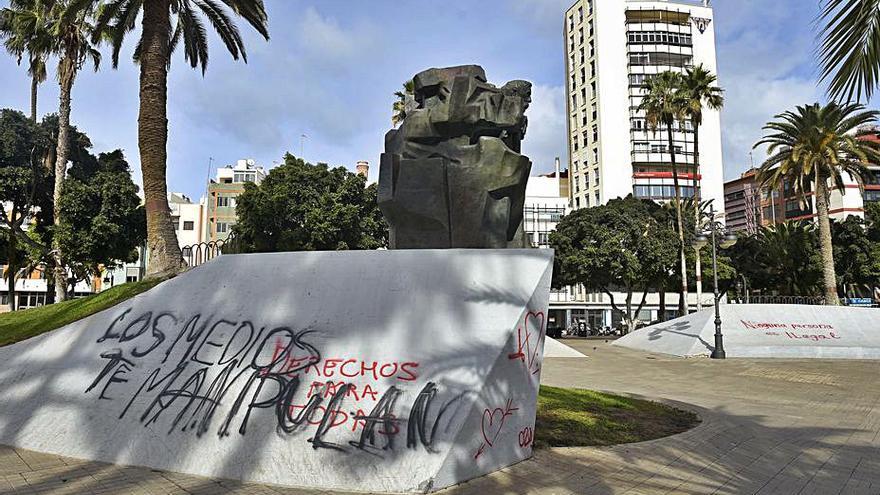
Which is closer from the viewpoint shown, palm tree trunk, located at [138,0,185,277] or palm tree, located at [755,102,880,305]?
palm tree trunk, located at [138,0,185,277]

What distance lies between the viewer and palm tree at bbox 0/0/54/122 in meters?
26.2

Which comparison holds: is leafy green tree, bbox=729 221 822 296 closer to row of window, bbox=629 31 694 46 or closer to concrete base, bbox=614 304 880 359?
concrete base, bbox=614 304 880 359

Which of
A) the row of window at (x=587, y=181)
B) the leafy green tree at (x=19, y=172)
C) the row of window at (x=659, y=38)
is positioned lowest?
the leafy green tree at (x=19, y=172)

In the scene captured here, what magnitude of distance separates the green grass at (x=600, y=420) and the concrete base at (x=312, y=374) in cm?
134

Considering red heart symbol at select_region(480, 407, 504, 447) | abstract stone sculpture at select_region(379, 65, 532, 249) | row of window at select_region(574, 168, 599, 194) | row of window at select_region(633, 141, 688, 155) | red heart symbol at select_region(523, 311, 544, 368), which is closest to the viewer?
red heart symbol at select_region(480, 407, 504, 447)

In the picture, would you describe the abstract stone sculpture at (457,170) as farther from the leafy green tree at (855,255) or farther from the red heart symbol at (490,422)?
the leafy green tree at (855,255)

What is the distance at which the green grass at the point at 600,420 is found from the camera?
24.4ft

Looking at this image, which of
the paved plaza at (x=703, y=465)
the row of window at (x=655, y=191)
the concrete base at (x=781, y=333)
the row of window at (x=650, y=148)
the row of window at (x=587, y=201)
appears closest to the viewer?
the paved plaza at (x=703, y=465)

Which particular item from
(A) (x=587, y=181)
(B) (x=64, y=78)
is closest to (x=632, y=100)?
(A) (x=587, y=181)

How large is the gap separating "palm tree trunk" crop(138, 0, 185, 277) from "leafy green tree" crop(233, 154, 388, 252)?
17239mm

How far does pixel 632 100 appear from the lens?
59.9m

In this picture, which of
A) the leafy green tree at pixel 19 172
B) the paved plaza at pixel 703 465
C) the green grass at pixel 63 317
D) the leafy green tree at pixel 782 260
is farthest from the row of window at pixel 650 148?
the green grass at pixel 63 317

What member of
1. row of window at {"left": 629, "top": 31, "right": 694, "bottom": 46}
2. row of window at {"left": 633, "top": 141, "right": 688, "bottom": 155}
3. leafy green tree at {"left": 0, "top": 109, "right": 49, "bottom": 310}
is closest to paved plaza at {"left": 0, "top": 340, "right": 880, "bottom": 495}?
leafy green tree at {"left": 0, "top": 109, "right": 49, "bottom": 310}

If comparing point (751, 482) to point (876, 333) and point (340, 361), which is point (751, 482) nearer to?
point (340, 361)
